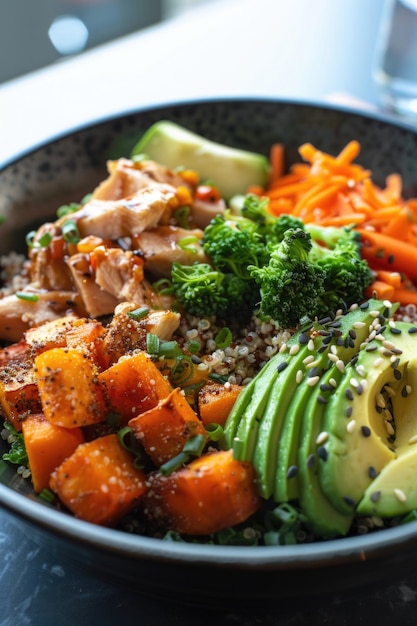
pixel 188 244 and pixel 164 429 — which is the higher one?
pixel 188 244

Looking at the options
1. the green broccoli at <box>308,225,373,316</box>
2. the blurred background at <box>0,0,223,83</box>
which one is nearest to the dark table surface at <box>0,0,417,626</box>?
the green broccoli at <box>308,225,373,316</box>

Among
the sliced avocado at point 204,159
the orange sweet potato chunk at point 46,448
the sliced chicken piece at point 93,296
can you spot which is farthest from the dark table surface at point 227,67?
the sliced chicken piece at point 93,296

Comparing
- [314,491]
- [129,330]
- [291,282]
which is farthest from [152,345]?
[314,491]

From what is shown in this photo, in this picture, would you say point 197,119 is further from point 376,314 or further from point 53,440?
point 53,440

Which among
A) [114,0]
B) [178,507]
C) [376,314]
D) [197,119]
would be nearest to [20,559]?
[178,507]

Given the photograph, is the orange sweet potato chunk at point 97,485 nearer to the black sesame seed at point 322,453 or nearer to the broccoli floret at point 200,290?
the black sesame seed at point 322,453

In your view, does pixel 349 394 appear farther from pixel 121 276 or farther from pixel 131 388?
pixel 121 276
